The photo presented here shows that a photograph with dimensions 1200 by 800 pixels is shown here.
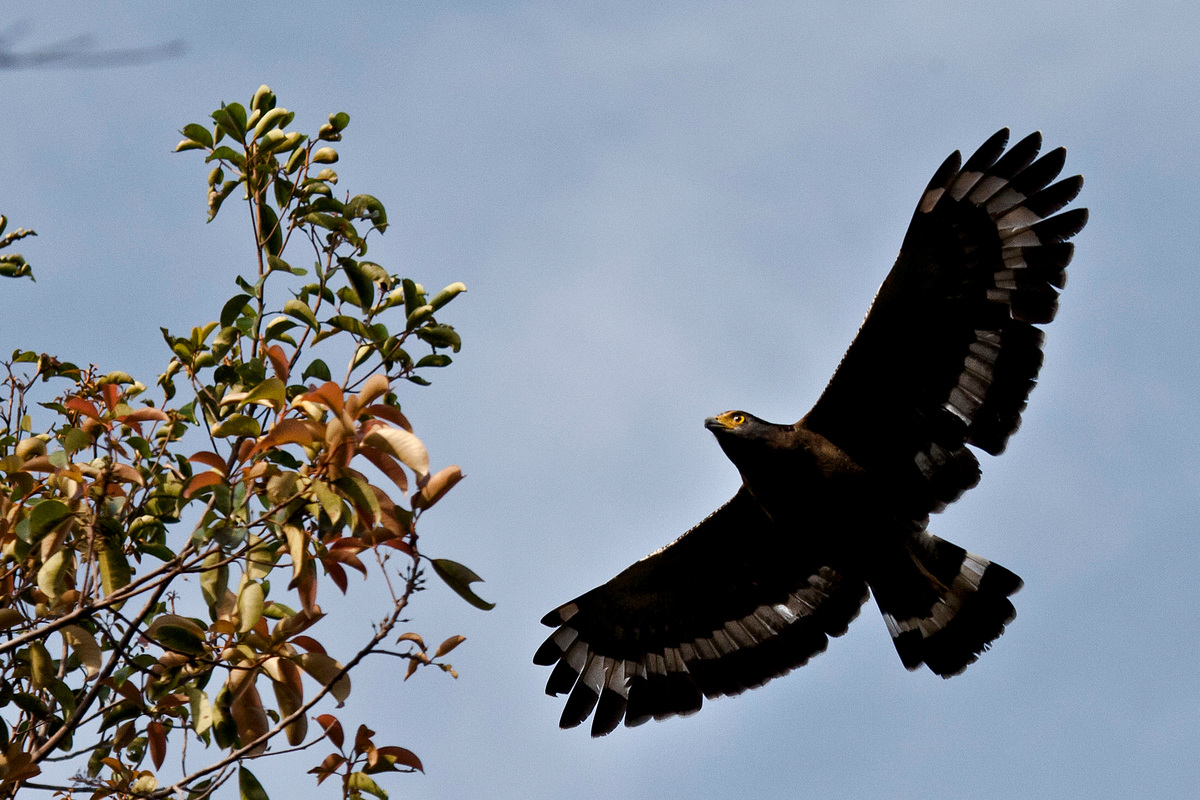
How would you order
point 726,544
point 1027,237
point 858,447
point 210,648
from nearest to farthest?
point 210,648 < point 1027,237 < point 858,447 < point 726,544

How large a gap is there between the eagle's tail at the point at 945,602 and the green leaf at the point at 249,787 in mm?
5084

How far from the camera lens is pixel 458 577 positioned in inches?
142

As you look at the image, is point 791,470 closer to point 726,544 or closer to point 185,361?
point 726,544

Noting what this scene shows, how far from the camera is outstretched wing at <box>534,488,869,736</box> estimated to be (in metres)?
8.23

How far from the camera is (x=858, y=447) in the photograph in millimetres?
7676

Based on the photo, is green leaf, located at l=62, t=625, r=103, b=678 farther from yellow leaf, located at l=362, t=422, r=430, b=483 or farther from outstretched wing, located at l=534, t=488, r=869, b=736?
outstretched wing, located at l=534, t=488, r=869, b=736

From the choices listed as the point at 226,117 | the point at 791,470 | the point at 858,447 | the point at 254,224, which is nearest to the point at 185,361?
the point at 254,224

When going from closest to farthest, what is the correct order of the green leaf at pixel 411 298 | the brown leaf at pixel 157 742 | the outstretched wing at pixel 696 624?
1. the brown leaf at pixel 157 742
2. the green leaf at pixel 411 298
3. the outstretched wing at pixel 696 624

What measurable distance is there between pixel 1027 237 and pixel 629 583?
3573 mm

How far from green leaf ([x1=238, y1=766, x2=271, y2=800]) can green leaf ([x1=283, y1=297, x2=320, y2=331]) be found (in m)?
1.65

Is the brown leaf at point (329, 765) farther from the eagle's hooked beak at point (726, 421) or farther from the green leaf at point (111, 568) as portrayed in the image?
the eagle's hooked beak at point (726, 421)

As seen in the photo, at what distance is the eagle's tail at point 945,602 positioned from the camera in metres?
7.82

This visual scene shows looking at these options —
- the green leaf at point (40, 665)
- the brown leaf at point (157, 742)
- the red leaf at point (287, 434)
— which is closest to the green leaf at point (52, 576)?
the green leaf at point (40, 665)

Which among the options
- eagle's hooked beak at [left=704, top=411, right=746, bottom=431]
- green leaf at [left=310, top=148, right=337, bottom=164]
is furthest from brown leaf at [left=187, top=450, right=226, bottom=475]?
eagle's hooked beak at [left=704, top=411, right=746, bottom=431]
